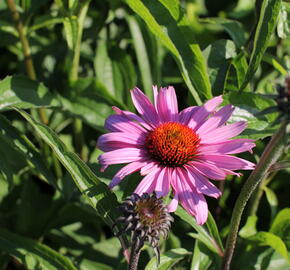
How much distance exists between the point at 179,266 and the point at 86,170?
0.41m

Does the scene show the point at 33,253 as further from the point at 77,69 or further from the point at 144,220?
the point at 77,69

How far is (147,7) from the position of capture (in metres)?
1.26

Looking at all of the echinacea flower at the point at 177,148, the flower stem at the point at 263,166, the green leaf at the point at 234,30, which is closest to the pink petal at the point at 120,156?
the echinacea flower at the point at 177,148

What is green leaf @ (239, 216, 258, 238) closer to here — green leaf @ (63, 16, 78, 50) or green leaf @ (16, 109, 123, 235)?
green leaf @ (16, 109, 123, 235)

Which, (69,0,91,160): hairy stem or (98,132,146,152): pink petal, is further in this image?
(69,0,91,160): hairy stem

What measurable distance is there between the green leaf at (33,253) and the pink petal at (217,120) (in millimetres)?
447

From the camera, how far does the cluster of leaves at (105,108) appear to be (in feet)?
3.83

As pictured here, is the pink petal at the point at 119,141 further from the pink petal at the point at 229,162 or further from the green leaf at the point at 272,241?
the green leaf at the point at 272,241

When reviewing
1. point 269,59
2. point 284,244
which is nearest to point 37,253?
point 284,244

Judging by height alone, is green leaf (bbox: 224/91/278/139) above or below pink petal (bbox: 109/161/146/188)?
above

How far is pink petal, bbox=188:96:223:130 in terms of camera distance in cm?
108

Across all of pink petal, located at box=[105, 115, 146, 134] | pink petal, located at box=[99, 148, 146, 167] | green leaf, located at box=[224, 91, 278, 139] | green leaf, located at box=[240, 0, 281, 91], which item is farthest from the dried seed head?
green leaf, located at box=[240, 0, 281, 91]

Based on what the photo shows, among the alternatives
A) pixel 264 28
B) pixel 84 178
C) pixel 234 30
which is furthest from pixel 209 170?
pixel 234 30

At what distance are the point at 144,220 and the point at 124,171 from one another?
0.13 m
